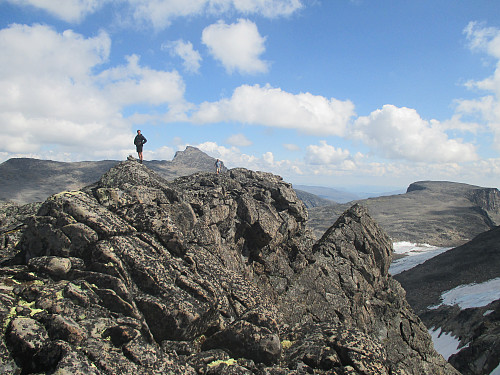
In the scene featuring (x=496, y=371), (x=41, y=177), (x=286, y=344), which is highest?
(x=41, y=177)

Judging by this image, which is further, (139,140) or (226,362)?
(139,140)

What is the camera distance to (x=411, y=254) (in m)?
152

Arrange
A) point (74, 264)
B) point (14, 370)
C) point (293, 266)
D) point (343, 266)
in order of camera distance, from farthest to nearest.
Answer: point (343, 266) → point (293, 266) → point (74, 264) → point (14, 370)

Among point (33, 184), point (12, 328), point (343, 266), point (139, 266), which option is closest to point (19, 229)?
point (139, 266)

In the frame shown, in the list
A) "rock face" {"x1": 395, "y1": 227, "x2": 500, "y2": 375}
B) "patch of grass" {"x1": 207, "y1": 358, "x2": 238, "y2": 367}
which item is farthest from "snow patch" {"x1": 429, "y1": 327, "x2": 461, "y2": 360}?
"patch of grass" {"x1": 207, "y1": 358, "x2": 238, "y2": 367}

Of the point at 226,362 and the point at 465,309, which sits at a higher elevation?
the point at 226,362

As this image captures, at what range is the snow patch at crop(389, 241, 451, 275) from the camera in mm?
119500

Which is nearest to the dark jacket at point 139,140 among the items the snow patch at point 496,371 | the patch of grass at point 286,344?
the patch of grass at point 286,344

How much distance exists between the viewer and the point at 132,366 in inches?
404

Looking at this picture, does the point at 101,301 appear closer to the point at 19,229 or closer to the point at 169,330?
the point at 169,330

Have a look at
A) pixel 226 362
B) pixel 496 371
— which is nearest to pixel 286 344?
pixel 226 362

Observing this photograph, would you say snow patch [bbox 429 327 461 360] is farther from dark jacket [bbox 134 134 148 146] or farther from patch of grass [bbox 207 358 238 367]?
dark jacket [bbox 134 134 148 146]

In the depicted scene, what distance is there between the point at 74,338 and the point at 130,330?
1.77m

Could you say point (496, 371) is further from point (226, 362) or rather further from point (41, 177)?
point (41, 177)
